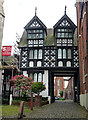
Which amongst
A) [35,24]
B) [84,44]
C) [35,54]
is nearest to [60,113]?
[84,44]

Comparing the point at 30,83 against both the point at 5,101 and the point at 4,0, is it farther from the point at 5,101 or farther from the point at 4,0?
the point at 4,0

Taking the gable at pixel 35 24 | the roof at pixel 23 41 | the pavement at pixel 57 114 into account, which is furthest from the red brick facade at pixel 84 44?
the roof at pixel 23 41

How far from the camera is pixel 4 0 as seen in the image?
32.9ft

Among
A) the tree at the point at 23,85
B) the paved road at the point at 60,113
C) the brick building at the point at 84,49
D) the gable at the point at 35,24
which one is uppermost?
the gable at the point at 35,24

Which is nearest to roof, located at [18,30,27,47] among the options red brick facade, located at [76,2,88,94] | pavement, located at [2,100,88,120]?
red brick facade, located at [76,2,88,94]

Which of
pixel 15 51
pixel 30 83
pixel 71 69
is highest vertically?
pixel 15 51

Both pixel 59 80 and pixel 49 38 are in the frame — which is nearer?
pixel 49 38

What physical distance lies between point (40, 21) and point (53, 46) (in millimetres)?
3829

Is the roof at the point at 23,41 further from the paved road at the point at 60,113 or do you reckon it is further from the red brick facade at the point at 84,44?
the paved road at the point at 60,113

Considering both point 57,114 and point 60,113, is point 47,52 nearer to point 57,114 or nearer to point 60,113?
point 60,113

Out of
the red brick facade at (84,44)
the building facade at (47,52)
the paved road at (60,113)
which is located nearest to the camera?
the paved road at (60,113)

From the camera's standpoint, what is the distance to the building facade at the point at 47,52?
74.5ft

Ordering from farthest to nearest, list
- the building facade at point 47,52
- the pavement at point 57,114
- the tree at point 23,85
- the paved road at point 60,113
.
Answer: the building facade at point 47,52
the tree at point 23,85
the paved road at point 60,113
the pavement at point 57,114

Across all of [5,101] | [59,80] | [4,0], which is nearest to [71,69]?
[5,101]
